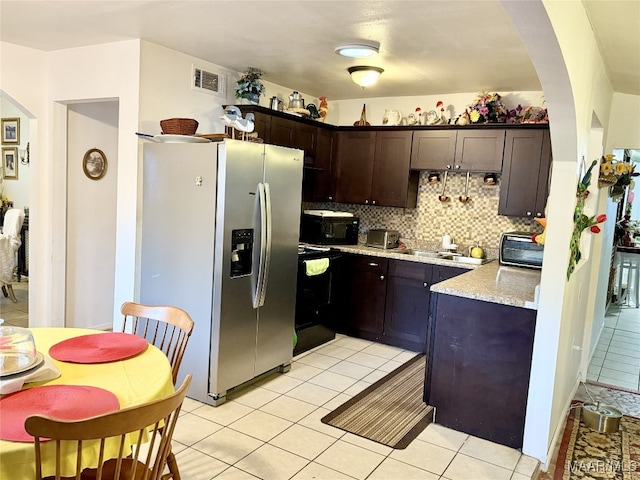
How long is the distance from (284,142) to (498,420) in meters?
2.92

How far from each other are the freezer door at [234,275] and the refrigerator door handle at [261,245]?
0.03 metres

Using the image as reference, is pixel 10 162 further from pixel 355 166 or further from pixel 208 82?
pixel 355 166

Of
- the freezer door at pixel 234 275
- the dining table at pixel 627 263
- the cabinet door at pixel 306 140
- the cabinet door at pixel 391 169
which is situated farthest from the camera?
the dining table at pixel 627 263

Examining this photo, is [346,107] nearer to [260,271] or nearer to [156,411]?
[260,271]

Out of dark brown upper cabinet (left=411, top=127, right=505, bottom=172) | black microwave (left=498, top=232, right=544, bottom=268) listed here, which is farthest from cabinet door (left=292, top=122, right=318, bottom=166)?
black microwave (left=498, top=232, right=544, bottom=268)

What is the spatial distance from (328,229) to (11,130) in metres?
4.97

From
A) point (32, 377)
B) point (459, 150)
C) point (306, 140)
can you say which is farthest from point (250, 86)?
point (32, 377)

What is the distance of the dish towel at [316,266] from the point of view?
14.6 ft

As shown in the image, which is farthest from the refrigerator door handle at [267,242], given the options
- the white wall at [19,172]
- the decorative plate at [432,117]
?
the white wall at [19,172]

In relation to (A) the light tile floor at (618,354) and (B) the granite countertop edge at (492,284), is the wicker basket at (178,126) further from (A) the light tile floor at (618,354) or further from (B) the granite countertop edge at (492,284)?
(A) the light tile floor at (618,354)

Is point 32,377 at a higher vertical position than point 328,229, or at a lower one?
lower

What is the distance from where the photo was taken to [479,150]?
185 inches

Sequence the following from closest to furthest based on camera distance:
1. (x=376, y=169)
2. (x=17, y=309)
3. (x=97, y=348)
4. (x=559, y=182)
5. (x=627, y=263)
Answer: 1. (x=97, y=348)
2. (x=559, y=182)
3. (x=376, y=169)
4. (x=17, y=309)
5. (x=627, y=263)

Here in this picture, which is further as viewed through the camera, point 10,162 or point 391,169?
point 10,162
